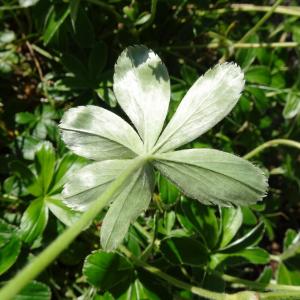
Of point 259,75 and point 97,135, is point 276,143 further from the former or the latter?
point 97,135

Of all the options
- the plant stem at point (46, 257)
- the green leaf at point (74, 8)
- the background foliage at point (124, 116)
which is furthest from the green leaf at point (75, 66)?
the plant stem at point (46, 257)

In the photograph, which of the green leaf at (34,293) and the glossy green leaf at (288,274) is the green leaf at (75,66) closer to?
the green leaf at (34,293)

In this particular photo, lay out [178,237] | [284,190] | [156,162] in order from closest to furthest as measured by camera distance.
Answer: [156,162] → [178,237] → [284,190]

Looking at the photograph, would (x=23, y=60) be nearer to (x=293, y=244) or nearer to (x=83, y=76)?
(x=83, y=76)

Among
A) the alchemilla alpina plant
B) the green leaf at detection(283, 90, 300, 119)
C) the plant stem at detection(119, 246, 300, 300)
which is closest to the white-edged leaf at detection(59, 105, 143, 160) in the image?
the alchemilla alpina plant

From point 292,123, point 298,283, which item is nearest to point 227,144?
point 292,123

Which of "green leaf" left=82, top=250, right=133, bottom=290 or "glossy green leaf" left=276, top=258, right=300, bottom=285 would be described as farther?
"glossy green leaf" left=276, top=258, right=300, bottom=285

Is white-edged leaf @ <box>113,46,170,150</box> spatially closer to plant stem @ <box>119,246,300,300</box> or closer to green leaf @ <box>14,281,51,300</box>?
plant stem @ <box>119,246,300,300</box>
